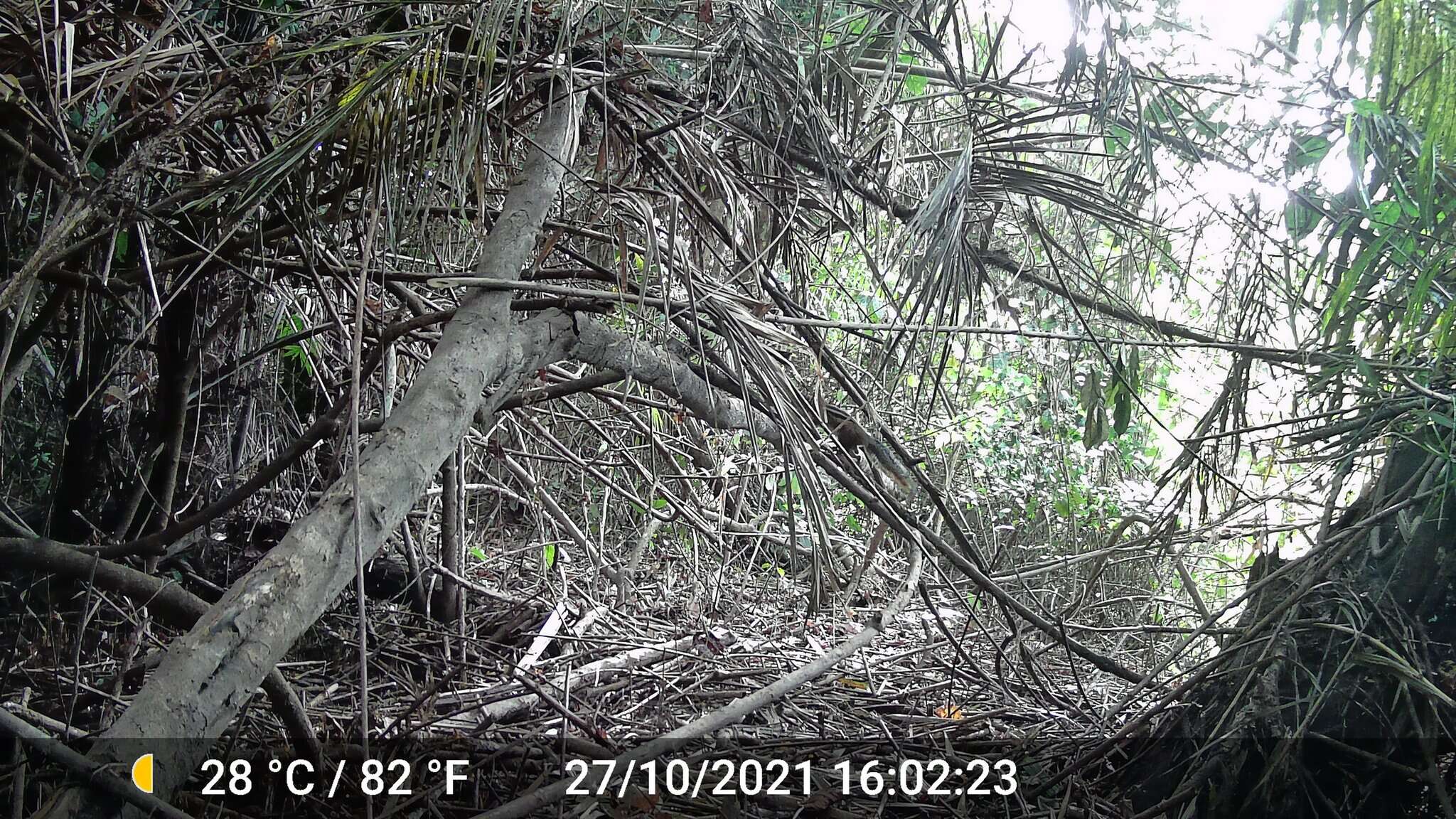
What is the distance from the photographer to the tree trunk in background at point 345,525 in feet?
3.70

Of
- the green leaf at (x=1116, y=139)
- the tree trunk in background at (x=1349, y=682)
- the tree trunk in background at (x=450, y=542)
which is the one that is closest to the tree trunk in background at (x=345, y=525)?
the tree trunk in background at (x=450, y=542)

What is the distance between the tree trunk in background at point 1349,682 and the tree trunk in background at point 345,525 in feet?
5.00

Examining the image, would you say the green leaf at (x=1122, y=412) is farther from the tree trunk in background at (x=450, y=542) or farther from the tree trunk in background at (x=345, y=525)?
the tree trunk in background at (x=450, y=542)

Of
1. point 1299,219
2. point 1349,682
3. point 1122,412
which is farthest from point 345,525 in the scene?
point 1299,219

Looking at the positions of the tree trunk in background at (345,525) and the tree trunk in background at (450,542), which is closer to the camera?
the tree trunk in background at (345,525)

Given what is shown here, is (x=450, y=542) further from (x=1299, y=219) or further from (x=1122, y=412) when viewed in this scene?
(x=1299, y=219)

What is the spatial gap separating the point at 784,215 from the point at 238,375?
153 cm

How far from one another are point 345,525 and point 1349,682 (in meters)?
1.82

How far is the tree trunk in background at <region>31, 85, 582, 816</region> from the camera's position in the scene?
1.13m

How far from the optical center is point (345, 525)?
134 cm

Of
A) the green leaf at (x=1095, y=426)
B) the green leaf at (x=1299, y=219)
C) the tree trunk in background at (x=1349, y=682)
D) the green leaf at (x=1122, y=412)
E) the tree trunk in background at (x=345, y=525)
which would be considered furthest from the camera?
the green leaf at (x=1095, y=426)

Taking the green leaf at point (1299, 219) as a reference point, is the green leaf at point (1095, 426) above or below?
below

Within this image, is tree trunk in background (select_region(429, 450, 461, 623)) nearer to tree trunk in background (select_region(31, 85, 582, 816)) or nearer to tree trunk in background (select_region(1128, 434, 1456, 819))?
tree trunk in background (select_region(31, 85, 582, 816))

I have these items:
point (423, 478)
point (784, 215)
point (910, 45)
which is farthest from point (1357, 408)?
point (423, 478)
